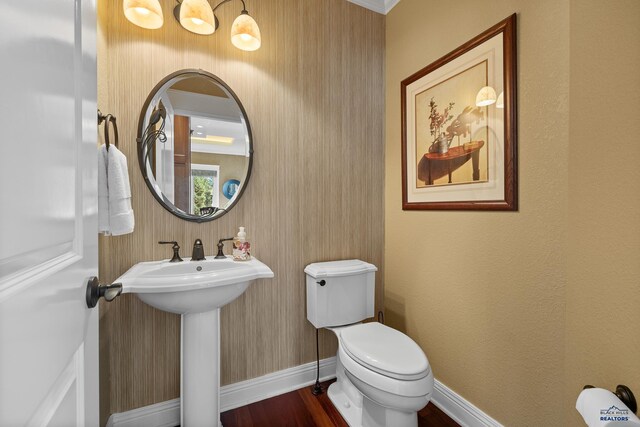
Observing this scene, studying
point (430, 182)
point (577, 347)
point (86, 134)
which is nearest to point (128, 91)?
point (86, 134)

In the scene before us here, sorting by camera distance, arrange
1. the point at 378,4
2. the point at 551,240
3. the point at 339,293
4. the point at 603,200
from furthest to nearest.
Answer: the point at 378,4
the point at 339,293
the point at 551,240
the point at 603,200

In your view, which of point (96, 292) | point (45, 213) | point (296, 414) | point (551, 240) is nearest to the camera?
point (45, 213)

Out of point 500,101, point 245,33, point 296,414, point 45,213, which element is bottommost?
point 296,414

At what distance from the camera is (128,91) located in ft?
4.66

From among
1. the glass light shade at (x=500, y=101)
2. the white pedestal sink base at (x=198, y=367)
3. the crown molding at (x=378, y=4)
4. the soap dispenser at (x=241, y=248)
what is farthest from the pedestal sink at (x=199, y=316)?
the crown molding at (x=378, y=4)

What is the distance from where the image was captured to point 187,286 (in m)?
1.13

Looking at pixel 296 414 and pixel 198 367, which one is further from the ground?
pixel 198 367

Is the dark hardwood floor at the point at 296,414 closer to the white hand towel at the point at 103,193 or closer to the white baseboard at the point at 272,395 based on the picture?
the white baseboard at the point at 272,395

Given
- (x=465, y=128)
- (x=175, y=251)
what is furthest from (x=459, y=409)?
(x=175, y=251)

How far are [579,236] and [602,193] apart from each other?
16 centimetres

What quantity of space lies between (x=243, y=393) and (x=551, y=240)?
1.75 m

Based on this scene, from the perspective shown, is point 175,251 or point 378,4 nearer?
point 175,251

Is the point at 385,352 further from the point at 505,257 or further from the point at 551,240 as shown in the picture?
the point at 551,240

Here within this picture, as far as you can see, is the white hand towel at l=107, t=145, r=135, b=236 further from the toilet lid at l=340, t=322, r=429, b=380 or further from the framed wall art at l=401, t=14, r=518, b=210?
the framed wall art at l=401, t=14, r=518, b=210
